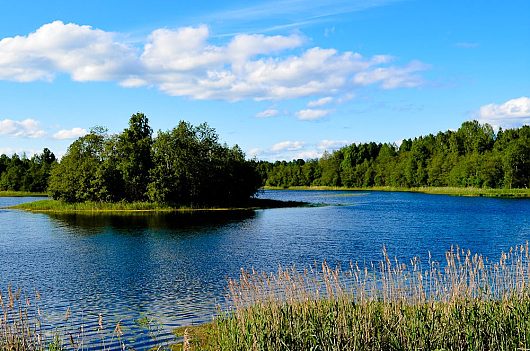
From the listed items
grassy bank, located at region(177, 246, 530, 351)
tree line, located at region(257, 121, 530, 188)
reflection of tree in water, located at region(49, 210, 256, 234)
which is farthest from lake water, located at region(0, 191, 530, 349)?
tree line, located at region(257, 121, 530, 188)

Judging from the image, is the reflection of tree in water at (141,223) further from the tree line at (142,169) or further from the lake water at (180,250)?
the tree line at (142,169)

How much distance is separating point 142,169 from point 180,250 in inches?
1902

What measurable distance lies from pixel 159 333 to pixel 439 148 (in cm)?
18136

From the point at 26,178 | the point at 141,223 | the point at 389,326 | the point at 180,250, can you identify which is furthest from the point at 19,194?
the point at 389,326

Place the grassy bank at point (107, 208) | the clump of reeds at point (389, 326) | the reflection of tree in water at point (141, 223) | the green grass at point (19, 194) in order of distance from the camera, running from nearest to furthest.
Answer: the clump of reeds at point (389, 326)
the reflection of tree in water at point (141, 223)
the grassy bank at point (107, 208)
the green grass at point (19, 194)

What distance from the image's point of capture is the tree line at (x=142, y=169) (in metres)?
85.8

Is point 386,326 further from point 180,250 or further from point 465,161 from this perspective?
point 465,161

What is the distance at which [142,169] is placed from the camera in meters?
86.7

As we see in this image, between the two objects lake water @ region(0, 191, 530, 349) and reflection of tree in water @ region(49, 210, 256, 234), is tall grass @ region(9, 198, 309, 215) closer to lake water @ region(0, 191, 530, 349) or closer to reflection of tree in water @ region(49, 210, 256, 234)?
reflection of tree in water @ region(49, 210, 256, 234)

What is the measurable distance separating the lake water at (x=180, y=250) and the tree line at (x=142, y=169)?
14854 mm

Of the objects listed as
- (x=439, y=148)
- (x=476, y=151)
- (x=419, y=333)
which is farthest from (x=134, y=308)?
(x=439, y=148)

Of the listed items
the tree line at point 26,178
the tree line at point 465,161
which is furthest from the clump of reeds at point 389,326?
the tree line at point 26,178

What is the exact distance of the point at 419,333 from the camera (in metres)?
12.9

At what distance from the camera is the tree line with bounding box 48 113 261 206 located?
85.8 metres
